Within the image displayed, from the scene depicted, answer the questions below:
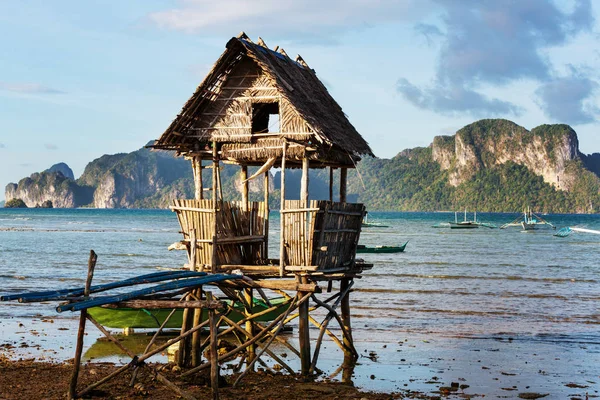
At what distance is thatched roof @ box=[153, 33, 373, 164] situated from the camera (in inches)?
578

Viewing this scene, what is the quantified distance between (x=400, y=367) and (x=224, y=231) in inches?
191

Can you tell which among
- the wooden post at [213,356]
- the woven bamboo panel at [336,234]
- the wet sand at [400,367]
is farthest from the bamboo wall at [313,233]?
the wooden post at [213,356]

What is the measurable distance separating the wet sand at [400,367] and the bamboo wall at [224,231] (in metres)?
2.32

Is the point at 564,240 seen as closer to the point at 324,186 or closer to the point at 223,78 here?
the point at 324,186

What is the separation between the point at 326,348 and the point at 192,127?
20.9ft

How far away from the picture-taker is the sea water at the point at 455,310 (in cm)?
1638

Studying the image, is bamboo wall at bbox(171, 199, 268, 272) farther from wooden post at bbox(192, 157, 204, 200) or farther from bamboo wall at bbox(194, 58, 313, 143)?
bamboo wall at bbox(194, 58, 313, 143)

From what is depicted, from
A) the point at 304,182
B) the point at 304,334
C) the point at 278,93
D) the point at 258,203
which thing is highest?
the point at 278,93

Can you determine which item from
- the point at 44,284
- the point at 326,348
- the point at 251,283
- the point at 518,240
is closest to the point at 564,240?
the point at 518,240

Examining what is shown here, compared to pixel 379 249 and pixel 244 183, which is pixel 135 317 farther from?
pixel 379 249

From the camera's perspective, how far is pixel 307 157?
48.8 feet

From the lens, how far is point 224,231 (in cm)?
1495

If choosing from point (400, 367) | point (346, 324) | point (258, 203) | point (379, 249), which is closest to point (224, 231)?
point (258, 203)

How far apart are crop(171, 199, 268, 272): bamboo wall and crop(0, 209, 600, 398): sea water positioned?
3071 millimetres
